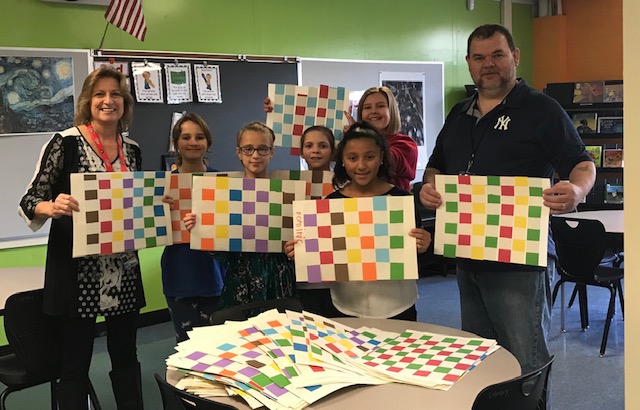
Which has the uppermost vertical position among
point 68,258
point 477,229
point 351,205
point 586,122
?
point 586,122

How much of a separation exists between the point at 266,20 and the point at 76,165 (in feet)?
11.8

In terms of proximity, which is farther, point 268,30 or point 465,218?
point 268,30

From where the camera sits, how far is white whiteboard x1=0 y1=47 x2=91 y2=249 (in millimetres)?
4543

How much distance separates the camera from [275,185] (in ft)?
8.81

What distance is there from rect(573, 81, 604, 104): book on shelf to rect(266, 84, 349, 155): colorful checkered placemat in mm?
5130

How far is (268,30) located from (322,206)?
3.90 meters

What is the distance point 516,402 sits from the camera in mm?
1671

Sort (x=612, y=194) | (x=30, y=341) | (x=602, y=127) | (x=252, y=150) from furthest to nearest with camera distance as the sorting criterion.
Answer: (x=602, y=127) → (x=612, y=194) → (x=252, y=150) → (x=30, y=341)

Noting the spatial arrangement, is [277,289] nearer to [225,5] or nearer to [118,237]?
[118,237]

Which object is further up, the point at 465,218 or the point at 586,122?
the point at 586,122

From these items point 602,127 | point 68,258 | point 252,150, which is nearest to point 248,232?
point 252,150

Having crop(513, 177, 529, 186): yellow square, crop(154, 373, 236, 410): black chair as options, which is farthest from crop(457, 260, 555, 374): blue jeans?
crop(154, 373, 236, 410): black chair

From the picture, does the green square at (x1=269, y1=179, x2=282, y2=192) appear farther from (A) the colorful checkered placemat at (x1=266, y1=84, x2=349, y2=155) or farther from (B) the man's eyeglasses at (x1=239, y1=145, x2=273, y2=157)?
Result: (A) the colorful checkered placemat at (x1=266, y1=84, x2=349, y2=155)

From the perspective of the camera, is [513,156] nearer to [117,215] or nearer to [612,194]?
[117,215]
